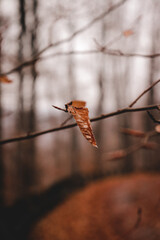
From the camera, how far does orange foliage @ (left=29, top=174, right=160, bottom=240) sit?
5281 millimetres

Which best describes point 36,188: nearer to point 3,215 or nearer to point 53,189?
point 53,189

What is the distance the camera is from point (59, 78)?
35.2 ft

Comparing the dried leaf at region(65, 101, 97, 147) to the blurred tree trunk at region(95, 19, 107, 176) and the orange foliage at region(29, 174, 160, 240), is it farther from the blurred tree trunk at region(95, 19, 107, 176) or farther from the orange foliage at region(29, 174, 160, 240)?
the blurred tree trunk at region(95, 19, 107, 176)

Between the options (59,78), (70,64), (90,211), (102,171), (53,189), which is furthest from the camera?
(102,171)

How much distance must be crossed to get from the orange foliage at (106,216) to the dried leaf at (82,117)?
4.36 meters

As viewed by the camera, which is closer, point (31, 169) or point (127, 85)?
point (31, 169)

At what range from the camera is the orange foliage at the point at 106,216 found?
528cm

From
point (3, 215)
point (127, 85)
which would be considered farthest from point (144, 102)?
point (3, 215)

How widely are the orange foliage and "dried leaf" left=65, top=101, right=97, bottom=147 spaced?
14.3 ft

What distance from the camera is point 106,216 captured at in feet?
21.8

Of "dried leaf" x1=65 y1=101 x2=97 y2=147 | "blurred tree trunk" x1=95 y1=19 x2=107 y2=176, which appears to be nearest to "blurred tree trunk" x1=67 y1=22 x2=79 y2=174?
"blurred tree trunk" x1=95 y1=19 x2=107 y2=176

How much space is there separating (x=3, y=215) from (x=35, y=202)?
1.47 m

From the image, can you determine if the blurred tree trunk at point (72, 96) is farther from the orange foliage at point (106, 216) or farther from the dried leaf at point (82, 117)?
the dried leaf at point (82, 117)

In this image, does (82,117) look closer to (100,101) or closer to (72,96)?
(72,96)
